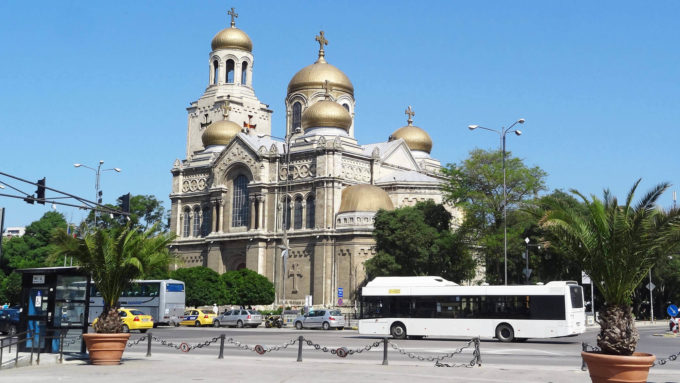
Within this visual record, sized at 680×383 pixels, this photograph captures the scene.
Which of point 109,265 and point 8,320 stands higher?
point 109,265

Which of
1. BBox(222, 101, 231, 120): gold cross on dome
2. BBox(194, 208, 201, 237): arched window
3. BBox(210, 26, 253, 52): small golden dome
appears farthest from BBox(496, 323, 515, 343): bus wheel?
BBox(210, 26, 253, 52): small golden dome

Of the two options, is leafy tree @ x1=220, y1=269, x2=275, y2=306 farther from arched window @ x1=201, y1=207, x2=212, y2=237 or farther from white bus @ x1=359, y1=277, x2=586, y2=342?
white bus @ x1=359, y1=277, x2=586, y2=342

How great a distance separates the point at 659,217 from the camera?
634 inches

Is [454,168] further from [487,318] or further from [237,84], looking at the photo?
[237,84]

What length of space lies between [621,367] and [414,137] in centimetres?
7293

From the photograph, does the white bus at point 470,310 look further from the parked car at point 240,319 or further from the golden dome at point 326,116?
the golden dome at point 326,116

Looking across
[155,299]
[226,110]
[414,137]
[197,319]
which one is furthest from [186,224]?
[155,299]

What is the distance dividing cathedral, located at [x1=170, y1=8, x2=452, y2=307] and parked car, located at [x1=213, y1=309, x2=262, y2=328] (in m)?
9.94

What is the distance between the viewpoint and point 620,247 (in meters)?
16.0

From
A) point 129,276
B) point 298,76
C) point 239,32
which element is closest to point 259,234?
point 298,76

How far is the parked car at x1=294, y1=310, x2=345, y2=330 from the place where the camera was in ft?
164

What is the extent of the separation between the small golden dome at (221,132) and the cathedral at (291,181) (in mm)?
115

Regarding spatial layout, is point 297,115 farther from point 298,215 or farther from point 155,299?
point 155,299

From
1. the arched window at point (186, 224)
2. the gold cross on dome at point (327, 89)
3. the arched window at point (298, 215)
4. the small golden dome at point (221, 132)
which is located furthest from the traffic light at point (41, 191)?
the small golden dome at point (221, 132)
